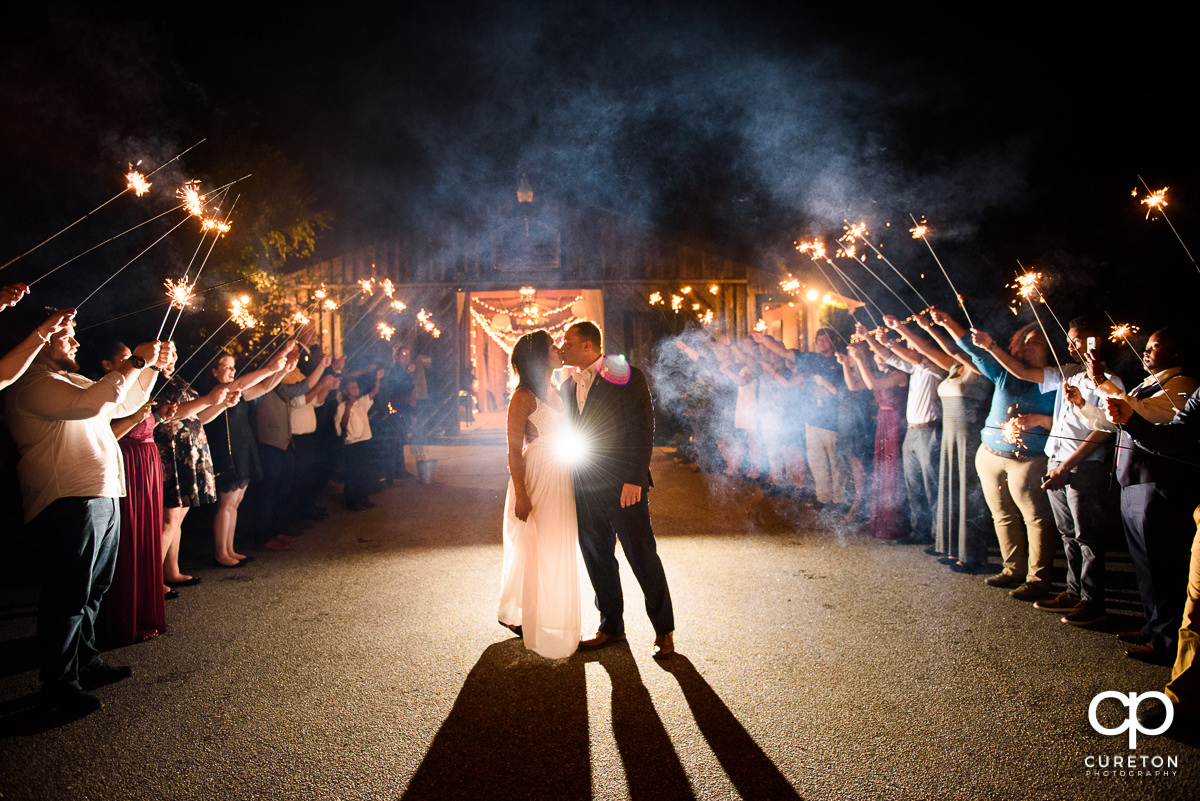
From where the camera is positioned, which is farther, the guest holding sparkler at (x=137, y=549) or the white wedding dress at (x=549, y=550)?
the guest holding sparkler at (x=137, y=549)

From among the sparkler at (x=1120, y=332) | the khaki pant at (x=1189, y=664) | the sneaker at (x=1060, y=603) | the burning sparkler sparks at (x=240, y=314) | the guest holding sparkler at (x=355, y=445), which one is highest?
the burning sparkler sparks at (x=240, y=314)

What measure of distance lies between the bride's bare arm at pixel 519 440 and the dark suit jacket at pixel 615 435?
1.02ft

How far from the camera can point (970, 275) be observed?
235 inches

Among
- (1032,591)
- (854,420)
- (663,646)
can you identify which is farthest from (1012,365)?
(663,646)

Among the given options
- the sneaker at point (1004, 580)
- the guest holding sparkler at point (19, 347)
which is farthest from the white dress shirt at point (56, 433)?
the sneaker at point (1004, 580)

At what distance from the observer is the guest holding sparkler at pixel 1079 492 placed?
11.8 feet

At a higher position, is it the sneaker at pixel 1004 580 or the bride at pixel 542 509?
the bride at pixel 542 509

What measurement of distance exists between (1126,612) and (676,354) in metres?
10.7

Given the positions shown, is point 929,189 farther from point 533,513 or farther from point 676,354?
point 676,354

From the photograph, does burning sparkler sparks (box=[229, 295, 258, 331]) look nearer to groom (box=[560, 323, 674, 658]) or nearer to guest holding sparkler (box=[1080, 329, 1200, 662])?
groom (box=[560, 323, 674, 658])

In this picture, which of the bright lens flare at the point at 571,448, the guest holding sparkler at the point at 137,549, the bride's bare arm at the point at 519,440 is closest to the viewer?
the bride's bare arm at the point at 519,440

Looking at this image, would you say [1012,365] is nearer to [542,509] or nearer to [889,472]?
[889,472]

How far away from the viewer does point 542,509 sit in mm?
3277

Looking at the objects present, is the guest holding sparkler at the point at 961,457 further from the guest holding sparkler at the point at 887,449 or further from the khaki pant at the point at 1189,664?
the khaki pant at the point at 1189,664
